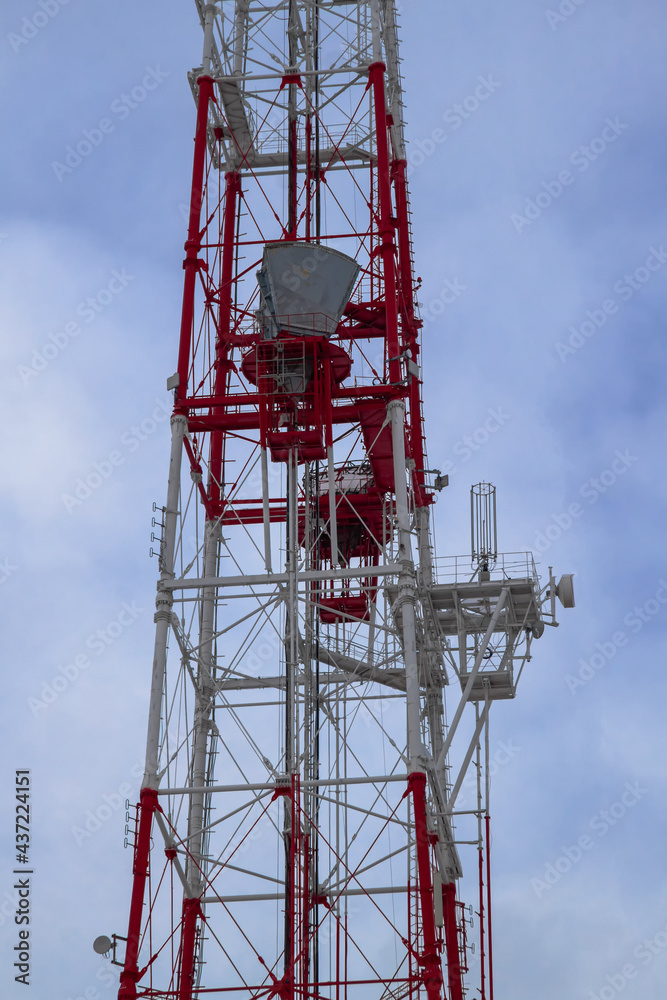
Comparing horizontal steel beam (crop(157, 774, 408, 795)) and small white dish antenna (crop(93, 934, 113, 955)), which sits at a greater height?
horizontal steel beam (crop(157, 774, 408, 795))

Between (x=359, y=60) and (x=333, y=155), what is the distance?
10.2 feet

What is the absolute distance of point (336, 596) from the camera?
2277 inches

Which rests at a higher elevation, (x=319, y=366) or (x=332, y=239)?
(x=332, y=239)

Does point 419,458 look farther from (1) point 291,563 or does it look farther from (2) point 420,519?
(1) point 291,563

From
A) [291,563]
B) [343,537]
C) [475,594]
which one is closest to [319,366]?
[291,563]

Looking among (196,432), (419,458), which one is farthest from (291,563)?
(419,458)

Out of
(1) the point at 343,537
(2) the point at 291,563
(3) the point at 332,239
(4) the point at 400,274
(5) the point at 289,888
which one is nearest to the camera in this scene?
(5) the point at 289,888

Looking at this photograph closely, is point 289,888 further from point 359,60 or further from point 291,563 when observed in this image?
point 359,60

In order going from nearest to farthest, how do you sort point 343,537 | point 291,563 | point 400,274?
1. point 291,563
2. point 400,274
3. point 343,537

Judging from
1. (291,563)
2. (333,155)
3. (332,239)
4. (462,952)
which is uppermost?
(333,155)

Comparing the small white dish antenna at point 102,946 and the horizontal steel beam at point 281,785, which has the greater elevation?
the horizontal steel beam at point 281,785

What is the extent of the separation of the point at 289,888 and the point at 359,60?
2452 cm

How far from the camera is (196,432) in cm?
4512

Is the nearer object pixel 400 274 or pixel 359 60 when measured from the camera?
pixel 359 60
